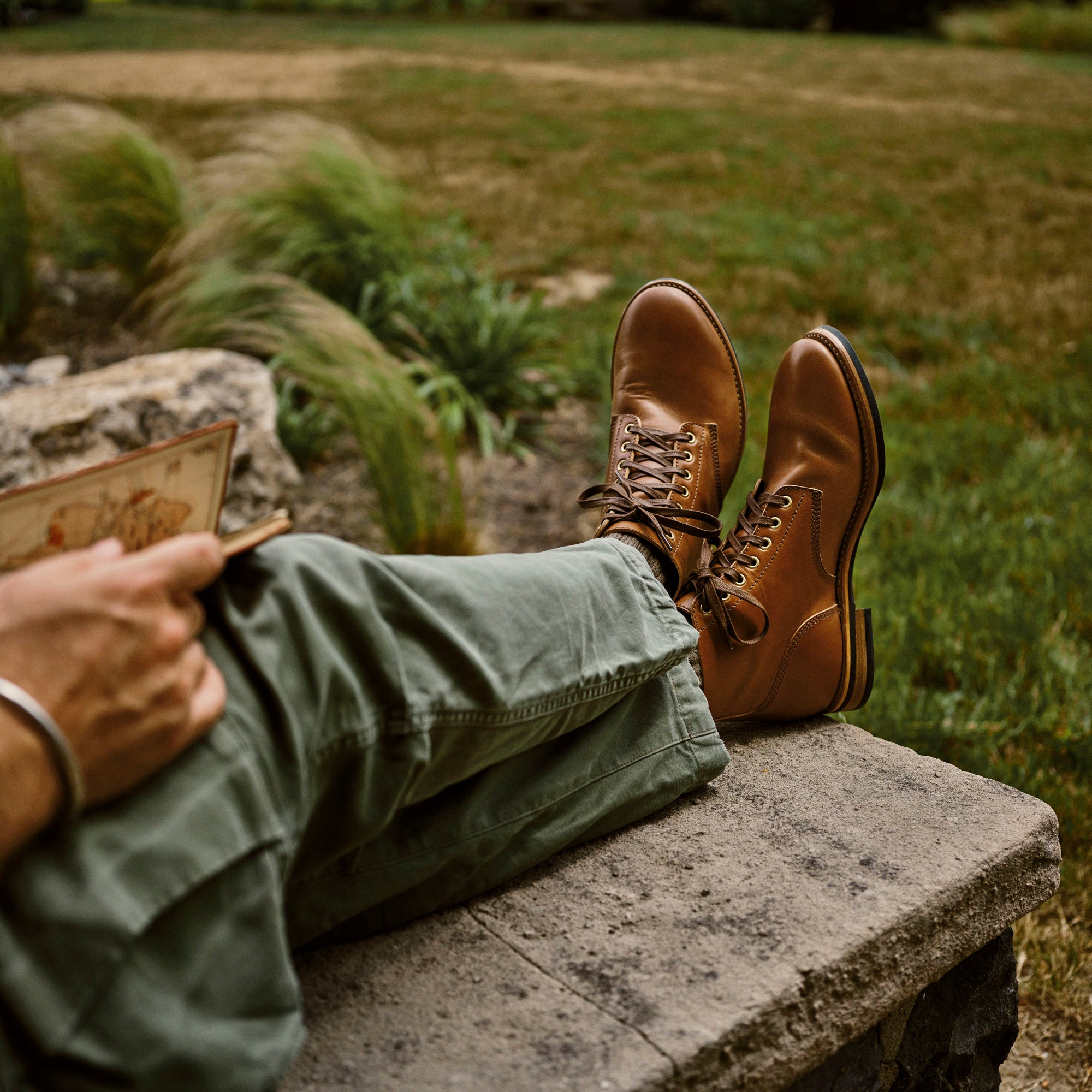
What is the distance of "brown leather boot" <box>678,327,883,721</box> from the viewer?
1.25 metres

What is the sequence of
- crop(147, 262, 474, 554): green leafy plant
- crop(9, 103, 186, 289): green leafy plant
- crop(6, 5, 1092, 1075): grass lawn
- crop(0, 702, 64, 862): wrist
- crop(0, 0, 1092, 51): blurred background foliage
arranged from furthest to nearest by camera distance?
crop(0, 0, 1092, 51): blurred background foliage → crop(9, 103, 186, 289): green leafy plant → crop(147, 262, 474, 554): green leafy plant → crop(6, 5, 1092, 1075): grass lawn → crop(0, 702, 64, 862): wrist

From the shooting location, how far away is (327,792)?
781mm

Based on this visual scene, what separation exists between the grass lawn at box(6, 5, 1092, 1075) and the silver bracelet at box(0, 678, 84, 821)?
1235 millimetres

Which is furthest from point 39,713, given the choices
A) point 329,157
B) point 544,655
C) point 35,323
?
point 35,323

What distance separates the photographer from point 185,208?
10.6 feet

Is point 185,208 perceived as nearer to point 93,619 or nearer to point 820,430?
point 820,430

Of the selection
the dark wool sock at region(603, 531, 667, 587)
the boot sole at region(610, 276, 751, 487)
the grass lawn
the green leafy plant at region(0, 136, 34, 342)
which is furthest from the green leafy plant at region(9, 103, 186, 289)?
the dark wool sock at region(603, 531, 667, 587)

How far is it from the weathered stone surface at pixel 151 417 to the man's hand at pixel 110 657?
1.46m

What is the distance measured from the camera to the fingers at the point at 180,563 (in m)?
0.65

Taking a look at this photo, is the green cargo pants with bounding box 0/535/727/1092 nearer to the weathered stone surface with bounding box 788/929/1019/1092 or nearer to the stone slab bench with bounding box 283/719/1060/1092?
the stone slab bench with bounding box 283/719/1060/1092

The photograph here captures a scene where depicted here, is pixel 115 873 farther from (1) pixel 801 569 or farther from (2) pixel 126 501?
(1) pixel 801 569

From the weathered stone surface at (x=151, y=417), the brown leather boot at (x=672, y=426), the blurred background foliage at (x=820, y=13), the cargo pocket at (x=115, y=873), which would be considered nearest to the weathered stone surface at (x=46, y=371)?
the weathered stone surface at (x=151, y=417)

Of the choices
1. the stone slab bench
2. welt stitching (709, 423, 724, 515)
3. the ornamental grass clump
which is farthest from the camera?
the ornamental grass clump

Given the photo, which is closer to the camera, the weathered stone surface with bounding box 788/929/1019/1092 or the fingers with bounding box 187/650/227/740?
the fingers with bounding box 187/650/227/740
